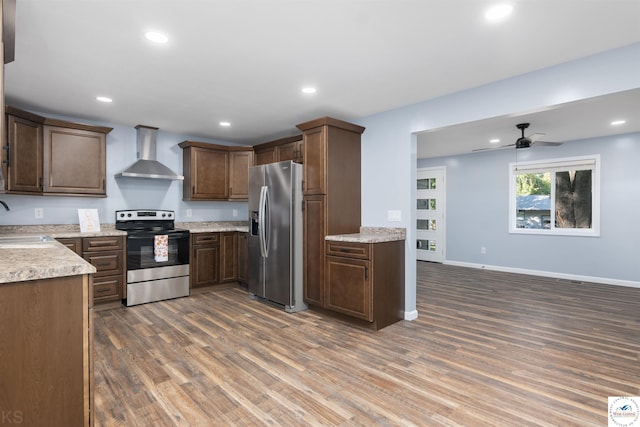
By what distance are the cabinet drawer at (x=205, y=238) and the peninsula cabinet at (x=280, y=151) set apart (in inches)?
51.0

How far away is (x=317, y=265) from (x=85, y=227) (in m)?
2.89


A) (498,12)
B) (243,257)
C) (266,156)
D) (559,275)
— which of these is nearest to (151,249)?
(243,257)

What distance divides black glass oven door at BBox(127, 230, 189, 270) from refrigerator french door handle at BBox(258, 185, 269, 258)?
1.10m

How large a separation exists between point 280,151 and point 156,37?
2.51 meters

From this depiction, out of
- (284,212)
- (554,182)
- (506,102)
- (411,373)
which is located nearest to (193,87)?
(284,212)

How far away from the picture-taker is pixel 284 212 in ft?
13.1

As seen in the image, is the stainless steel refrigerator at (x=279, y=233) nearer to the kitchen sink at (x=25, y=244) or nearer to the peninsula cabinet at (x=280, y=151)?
the peninsula cabinet at (x=280, y=151)

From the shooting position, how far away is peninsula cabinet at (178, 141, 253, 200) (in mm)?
5020

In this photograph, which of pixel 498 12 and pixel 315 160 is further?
pixel 315 160

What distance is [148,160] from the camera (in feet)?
15.3

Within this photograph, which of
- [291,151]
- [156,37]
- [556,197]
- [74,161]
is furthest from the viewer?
[556,197]

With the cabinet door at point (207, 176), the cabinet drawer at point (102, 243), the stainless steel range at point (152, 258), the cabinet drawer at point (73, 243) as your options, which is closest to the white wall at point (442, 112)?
the cabinet door at point (207, 176)

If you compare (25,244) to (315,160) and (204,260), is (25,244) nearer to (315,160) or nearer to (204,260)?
(204,260)

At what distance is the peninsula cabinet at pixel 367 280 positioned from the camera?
130 inches
